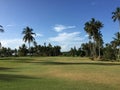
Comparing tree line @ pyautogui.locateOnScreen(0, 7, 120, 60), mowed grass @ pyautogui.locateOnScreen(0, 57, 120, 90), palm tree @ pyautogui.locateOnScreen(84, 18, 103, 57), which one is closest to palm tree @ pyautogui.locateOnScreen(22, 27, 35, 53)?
tree line @ pyautogui.locateOnScreen(0, 7, 120, 60)

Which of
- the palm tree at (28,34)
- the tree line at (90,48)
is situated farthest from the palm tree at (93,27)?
the palm tree at (28,34)

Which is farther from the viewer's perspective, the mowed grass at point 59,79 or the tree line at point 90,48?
the tree line at point 90,48

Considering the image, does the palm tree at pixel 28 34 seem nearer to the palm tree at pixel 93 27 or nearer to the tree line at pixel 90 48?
the tree line at pixel 90 48

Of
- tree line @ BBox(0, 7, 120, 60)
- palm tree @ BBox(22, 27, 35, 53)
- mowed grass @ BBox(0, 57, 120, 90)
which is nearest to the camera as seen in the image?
mowed grass @ BBox(0, 57, 120, 90)

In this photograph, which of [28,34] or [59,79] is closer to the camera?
[59,79]

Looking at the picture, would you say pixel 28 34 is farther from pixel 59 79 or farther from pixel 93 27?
pixel 59 79

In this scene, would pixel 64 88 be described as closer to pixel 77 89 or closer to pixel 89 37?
pixel 77 89

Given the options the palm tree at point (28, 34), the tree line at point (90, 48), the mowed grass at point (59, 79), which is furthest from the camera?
the palm tree at point (28, 34)

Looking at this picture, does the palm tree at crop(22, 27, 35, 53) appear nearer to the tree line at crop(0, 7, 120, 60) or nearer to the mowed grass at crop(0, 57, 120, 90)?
the tree line at crop(0, 7, 120, 60)

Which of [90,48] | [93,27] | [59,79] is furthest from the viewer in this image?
[90,48]

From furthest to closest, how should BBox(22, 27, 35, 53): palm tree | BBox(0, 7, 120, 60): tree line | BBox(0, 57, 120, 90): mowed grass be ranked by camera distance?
BBox(22, 27, 35, 53): palm tree < BBox(0, 7, 120, 60): tree line < BBox(0, 57, 120, 90): mowed grass

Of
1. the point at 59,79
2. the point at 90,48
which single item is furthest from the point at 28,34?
the point at 59,79

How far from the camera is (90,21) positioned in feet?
325

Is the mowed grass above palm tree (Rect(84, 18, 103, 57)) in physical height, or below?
below
